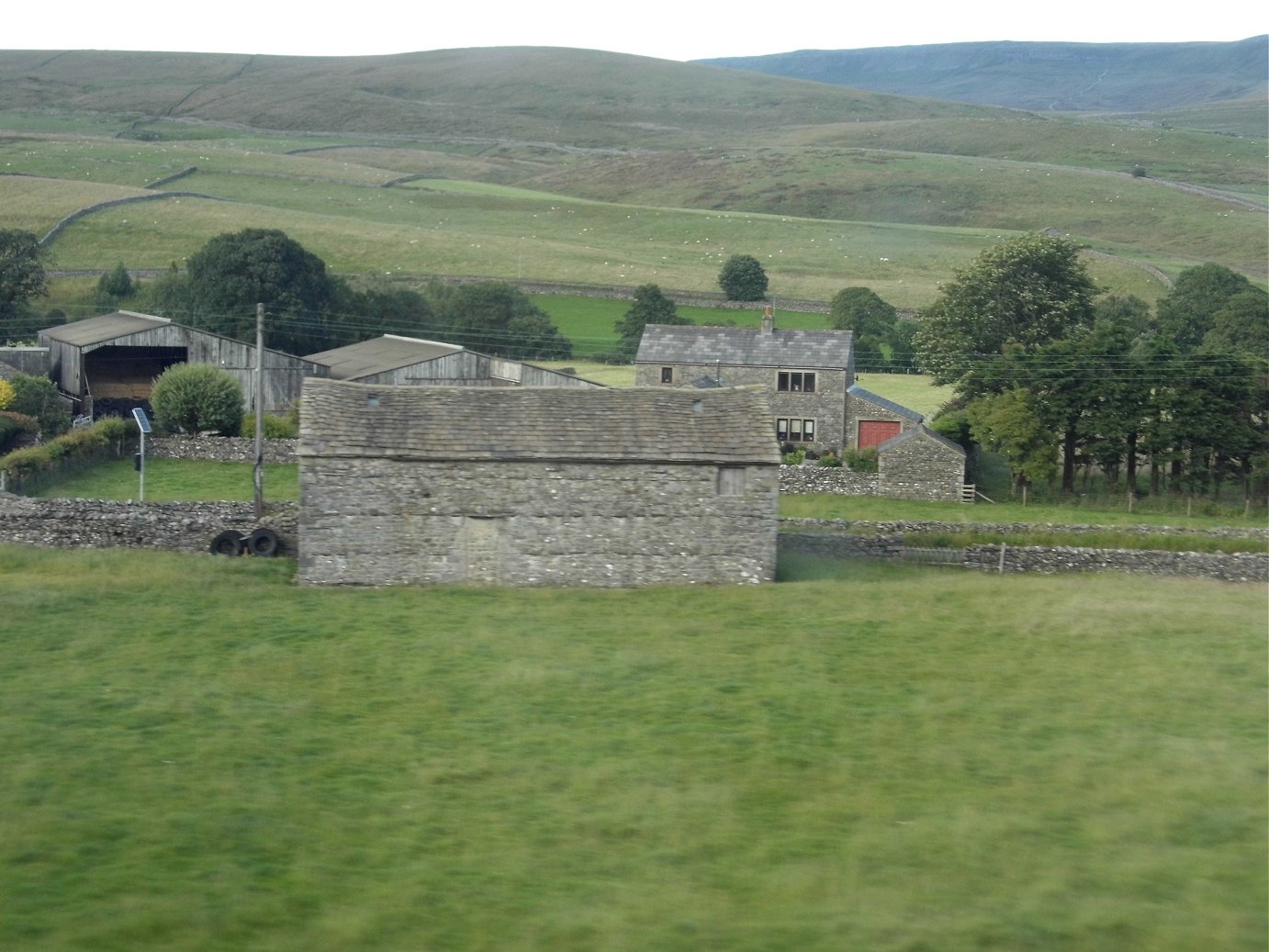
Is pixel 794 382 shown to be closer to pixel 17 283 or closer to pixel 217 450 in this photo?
pixel 217 450

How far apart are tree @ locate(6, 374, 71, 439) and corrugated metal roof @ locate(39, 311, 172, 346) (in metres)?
4.89

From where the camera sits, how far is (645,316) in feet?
246

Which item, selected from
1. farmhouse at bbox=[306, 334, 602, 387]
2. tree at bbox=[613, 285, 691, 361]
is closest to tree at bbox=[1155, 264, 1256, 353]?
tree at bbox=[613, 285, 691, 361]

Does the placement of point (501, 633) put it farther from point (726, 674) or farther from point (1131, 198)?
point (1131, 198)

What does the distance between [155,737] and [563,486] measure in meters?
12.6

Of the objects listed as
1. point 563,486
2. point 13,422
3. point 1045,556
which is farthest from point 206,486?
point 1045,556

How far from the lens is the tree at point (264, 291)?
66438 millimetres

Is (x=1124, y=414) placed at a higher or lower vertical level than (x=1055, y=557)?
higher

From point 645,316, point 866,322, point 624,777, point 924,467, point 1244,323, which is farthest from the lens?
point 645,316

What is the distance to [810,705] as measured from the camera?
1738 cm

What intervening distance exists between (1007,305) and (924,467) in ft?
64.1

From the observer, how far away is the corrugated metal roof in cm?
5481

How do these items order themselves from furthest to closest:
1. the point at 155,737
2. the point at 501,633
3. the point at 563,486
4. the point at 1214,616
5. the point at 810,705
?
1. the point at 563,486
2. the point at 1214,616
3. the point at 501,633
4. the point at 810,705
5. the point at 155,737

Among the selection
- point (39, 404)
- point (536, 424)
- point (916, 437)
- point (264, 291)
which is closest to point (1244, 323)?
point (916, 437)
